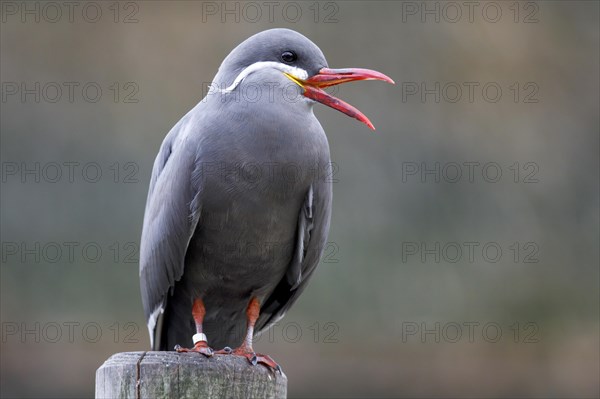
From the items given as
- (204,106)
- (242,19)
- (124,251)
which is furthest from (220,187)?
(242,19)

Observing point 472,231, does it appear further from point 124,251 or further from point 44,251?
point 44,251

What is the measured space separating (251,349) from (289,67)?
4.41 ft

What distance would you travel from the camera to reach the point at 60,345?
10.8m

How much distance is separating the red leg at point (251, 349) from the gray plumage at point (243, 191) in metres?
0.07

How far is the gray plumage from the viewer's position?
471cm

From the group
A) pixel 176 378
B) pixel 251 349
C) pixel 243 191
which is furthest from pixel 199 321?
pixel 176 378

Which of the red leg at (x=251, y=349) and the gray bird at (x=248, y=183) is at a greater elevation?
the gray bird at (x=248, y=183)

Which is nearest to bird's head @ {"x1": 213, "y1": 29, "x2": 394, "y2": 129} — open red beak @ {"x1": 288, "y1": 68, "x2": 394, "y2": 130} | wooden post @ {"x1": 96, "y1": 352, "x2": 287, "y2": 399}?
open red beak @ {"x1": 288, "y1": 68, "x2": 394, "y2": 130}

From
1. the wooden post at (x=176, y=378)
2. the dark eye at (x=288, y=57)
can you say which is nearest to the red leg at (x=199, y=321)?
the wooden post at (x=176, y=378)

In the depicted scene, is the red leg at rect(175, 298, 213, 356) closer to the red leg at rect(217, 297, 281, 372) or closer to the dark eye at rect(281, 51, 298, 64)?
the red leg at rect(217, 297, 281, 372)

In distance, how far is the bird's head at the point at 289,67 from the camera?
4773 mm

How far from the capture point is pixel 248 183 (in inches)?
186

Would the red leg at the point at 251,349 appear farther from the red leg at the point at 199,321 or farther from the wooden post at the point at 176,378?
the wooden post at the point at 176,378

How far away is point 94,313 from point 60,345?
0.94 m
